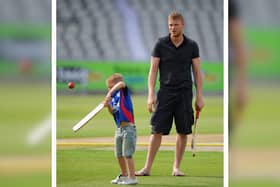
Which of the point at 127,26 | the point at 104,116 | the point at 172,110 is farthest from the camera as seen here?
the point at 104,116

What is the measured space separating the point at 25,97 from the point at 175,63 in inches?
41.9

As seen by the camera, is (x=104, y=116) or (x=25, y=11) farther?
(x=104, y=116)

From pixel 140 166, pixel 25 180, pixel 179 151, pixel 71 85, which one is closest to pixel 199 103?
pixel 179 151

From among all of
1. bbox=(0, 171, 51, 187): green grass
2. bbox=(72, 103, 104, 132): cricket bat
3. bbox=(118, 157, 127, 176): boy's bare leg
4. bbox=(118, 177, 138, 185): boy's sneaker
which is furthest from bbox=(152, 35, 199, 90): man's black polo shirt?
bbox=(0, 171, 51, 187): green grass

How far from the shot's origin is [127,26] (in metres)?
6.62

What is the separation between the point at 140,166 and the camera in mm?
6594

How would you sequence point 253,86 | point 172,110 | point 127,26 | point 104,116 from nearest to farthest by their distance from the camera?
1. point 253,86
2. point 172,110
3. point 127,26
4. point 104,116

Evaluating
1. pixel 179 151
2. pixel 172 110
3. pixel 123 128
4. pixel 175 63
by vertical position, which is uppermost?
pixel 175 63

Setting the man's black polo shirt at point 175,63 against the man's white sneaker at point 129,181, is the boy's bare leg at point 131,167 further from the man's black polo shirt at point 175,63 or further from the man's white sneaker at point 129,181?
the man's black polo shirt at point 175,63

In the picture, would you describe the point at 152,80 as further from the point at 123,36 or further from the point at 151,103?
the point at 123,36

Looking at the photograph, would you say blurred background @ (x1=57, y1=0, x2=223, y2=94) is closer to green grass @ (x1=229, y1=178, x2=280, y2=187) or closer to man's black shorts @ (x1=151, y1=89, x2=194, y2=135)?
man's black shorts @ (x1=151, y1=89, x2=194, y2=135)

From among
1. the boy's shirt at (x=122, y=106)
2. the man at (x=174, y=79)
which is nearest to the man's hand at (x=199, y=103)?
the man at (x=174, y=79)

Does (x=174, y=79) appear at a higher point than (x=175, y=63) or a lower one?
lower

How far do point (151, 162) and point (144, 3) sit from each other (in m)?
1.13
